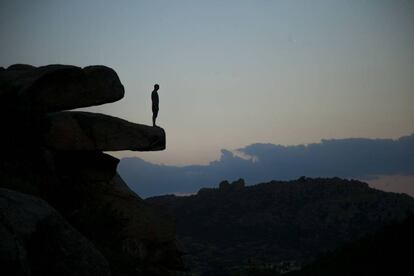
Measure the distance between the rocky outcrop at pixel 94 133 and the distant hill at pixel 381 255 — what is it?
11.7 m

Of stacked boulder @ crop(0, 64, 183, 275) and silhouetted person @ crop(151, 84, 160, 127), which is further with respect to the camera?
silhouetted person @ crop(151, 84, 160, 127)

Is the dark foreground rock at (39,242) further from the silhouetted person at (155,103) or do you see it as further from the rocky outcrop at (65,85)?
the silhouetted person at (155,103)

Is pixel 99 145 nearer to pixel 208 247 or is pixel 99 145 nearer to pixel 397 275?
pixel 397 275

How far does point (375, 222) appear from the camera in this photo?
426ft

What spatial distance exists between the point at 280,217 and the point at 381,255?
392 feet

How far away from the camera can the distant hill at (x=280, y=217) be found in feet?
415

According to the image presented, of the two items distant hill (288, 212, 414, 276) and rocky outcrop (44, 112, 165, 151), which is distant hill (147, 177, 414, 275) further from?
rocky outcrop (44, 112, 165, 151)

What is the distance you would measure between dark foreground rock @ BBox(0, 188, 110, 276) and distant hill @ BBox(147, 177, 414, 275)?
100883 mm

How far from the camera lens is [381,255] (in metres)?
24.1

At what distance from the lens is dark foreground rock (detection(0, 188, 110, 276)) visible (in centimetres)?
1067

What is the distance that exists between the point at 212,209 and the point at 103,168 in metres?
130

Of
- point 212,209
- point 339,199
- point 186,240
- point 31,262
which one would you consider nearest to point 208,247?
point 186,240

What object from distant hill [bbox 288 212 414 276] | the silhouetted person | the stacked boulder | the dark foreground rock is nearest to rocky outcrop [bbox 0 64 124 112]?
the stacked boulder

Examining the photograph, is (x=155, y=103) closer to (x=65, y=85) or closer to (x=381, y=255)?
(x=65, y=85)
